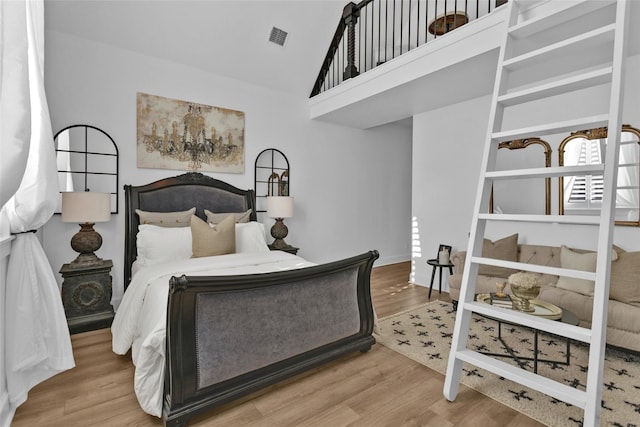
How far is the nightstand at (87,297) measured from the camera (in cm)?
283

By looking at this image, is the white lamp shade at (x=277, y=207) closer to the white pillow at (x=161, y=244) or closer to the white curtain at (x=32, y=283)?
the white pillow at (x=161, y=244)

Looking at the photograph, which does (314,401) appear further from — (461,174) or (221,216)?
(461,174)

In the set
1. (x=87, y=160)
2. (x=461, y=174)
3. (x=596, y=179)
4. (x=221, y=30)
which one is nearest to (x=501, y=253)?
(x=596, y=179)

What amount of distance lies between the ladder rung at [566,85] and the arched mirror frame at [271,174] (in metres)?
3.22

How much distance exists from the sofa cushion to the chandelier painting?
4030 mm

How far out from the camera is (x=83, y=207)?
2.75 m

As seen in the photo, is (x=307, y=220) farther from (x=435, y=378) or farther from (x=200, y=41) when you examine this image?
(x=435, y=378)

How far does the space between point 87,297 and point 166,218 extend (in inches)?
40.0

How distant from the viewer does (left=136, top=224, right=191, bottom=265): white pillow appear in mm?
2988

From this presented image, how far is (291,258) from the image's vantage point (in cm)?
292

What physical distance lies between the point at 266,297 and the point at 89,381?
137cm

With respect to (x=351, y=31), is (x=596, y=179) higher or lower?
lower

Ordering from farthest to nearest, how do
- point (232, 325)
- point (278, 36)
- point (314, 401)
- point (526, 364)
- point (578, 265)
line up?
point (278, 36), point (578, 265), point (526, 364), point (314, 401), point (232, 325)

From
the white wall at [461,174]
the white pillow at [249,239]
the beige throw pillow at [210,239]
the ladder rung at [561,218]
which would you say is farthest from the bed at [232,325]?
the white wall at [461,174]
